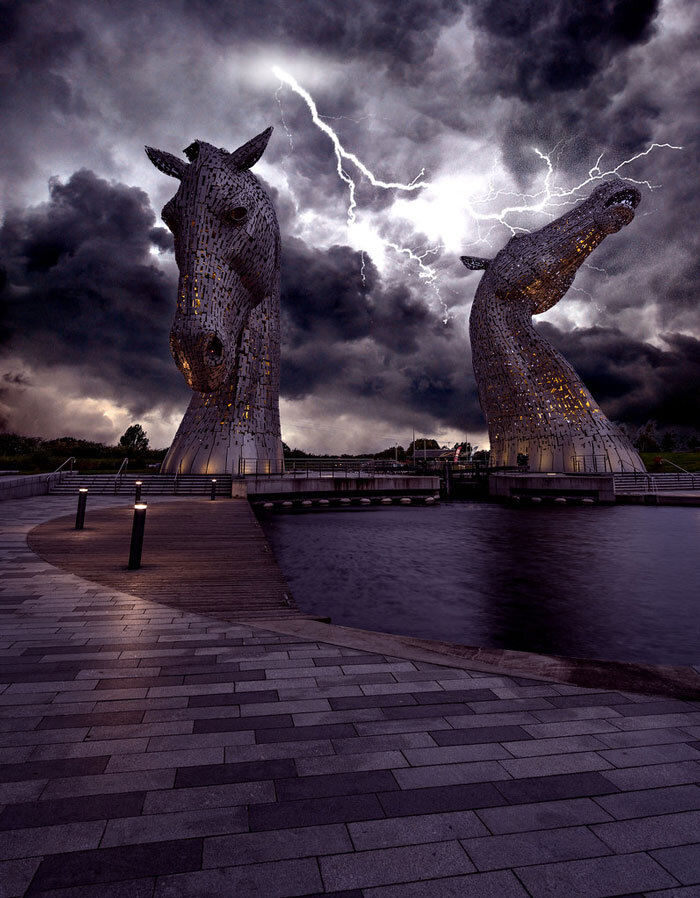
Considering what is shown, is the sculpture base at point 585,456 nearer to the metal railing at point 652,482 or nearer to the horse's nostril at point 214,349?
the metal railing at point 652,482

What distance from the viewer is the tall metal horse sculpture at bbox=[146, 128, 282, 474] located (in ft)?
74.7

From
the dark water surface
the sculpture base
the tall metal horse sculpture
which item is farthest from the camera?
the sculpture base

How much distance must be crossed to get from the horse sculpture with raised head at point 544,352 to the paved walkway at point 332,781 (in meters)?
33.3

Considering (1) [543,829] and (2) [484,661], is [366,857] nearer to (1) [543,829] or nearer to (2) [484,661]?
(1) [543,829]

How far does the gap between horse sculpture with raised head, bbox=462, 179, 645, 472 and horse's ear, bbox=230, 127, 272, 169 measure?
18.9 metres

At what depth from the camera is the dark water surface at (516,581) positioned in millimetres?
7512

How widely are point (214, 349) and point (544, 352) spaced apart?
896 inches

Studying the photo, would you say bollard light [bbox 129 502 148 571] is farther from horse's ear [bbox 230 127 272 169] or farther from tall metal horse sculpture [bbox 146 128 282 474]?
horse's ear [bbox 230 127 272 169]

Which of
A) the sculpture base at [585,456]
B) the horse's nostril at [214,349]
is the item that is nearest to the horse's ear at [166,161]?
the horse's nostril at [214,349]

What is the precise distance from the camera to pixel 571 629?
7.75m

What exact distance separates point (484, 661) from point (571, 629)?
4609 mm

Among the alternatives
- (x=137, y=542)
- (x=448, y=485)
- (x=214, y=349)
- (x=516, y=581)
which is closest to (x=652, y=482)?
(x=448, y=485)

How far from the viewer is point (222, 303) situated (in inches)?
925

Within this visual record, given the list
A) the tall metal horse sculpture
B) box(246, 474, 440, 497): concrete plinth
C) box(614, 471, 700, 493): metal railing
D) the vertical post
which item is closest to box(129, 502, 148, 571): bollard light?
the tall metal horse sculpture
